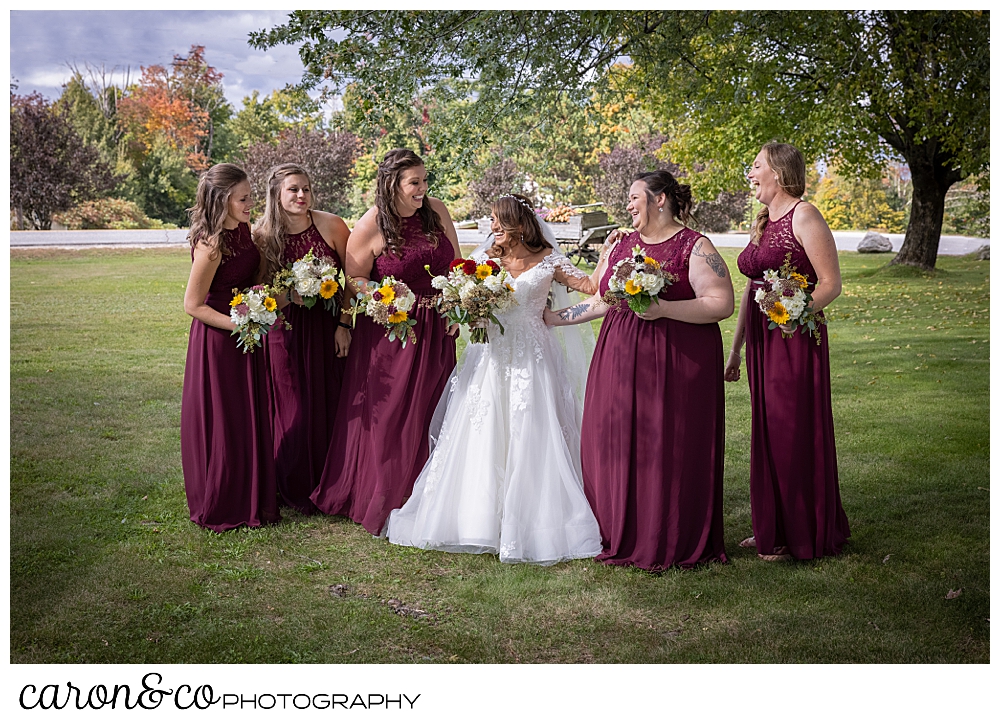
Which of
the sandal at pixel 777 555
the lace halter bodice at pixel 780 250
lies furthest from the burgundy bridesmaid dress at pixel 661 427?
the lace halter bodice at pixel 780 250

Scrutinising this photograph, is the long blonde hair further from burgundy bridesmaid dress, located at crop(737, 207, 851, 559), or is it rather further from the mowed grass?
the mowed grass

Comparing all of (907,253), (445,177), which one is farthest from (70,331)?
(907,253)

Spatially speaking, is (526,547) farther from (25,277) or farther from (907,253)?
(907,253)

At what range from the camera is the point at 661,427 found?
4281 millimetres

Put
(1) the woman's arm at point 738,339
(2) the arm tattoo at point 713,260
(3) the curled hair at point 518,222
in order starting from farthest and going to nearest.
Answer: (3) the curled hair at point 518,222 < (1) the woman's arm at point 738,339 < (2) the arm tattoo at point 713,260

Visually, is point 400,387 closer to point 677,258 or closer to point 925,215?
point 677,258

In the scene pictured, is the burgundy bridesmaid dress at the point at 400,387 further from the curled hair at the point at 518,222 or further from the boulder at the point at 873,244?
the boulder at the point at 873,244

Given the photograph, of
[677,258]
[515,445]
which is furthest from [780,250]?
[515,445]

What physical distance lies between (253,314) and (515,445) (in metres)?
1.43

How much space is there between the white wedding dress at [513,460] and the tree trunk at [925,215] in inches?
389

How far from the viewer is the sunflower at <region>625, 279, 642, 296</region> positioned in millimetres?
4016

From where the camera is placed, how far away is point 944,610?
4086 mm

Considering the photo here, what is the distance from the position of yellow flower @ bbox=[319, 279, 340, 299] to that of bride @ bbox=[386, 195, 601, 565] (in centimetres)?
76

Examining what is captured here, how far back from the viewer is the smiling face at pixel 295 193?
4824 millimetres
